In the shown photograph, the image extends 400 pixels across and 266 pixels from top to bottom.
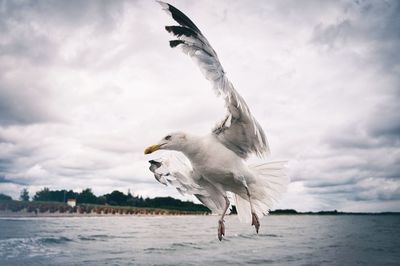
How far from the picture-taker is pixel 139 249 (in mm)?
27359

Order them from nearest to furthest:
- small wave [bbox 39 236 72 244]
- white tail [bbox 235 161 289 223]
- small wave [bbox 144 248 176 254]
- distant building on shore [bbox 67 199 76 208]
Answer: white tail [bbox 235 161 289 223], small wave [bbox 144 248 176 254], small wave [bbox 39 236 72 244], distant building on shore [bbox 67 199 76 208]

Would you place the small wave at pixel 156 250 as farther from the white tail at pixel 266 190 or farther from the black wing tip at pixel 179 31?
the black wing tip at pixel 179 31

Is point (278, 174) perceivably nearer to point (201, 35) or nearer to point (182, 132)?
point (182, 132)

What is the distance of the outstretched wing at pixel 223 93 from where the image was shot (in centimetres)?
376

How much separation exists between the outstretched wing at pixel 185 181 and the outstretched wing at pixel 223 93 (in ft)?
2.41

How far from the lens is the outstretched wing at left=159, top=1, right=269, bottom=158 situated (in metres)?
3.76

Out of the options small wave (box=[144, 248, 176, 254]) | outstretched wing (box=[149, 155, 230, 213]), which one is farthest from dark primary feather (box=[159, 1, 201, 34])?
small wave (box=[144, 248, 176, 254])

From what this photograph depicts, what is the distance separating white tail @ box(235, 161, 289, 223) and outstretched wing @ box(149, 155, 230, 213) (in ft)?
1.82

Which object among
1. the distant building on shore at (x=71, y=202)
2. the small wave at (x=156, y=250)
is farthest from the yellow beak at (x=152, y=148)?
the distant building on shore at (x=71, y=202)

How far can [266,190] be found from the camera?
601cm

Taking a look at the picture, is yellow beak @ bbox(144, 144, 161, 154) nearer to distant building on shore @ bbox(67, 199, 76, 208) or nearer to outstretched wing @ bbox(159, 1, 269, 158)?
outstretched wing @ bbox(159, 1, 269, 158)

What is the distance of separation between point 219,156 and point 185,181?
112 centimetres

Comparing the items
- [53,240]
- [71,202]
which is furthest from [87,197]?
[53,240]

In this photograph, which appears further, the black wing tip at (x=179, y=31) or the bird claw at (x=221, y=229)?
the bird claw at (x=221, y=229)
